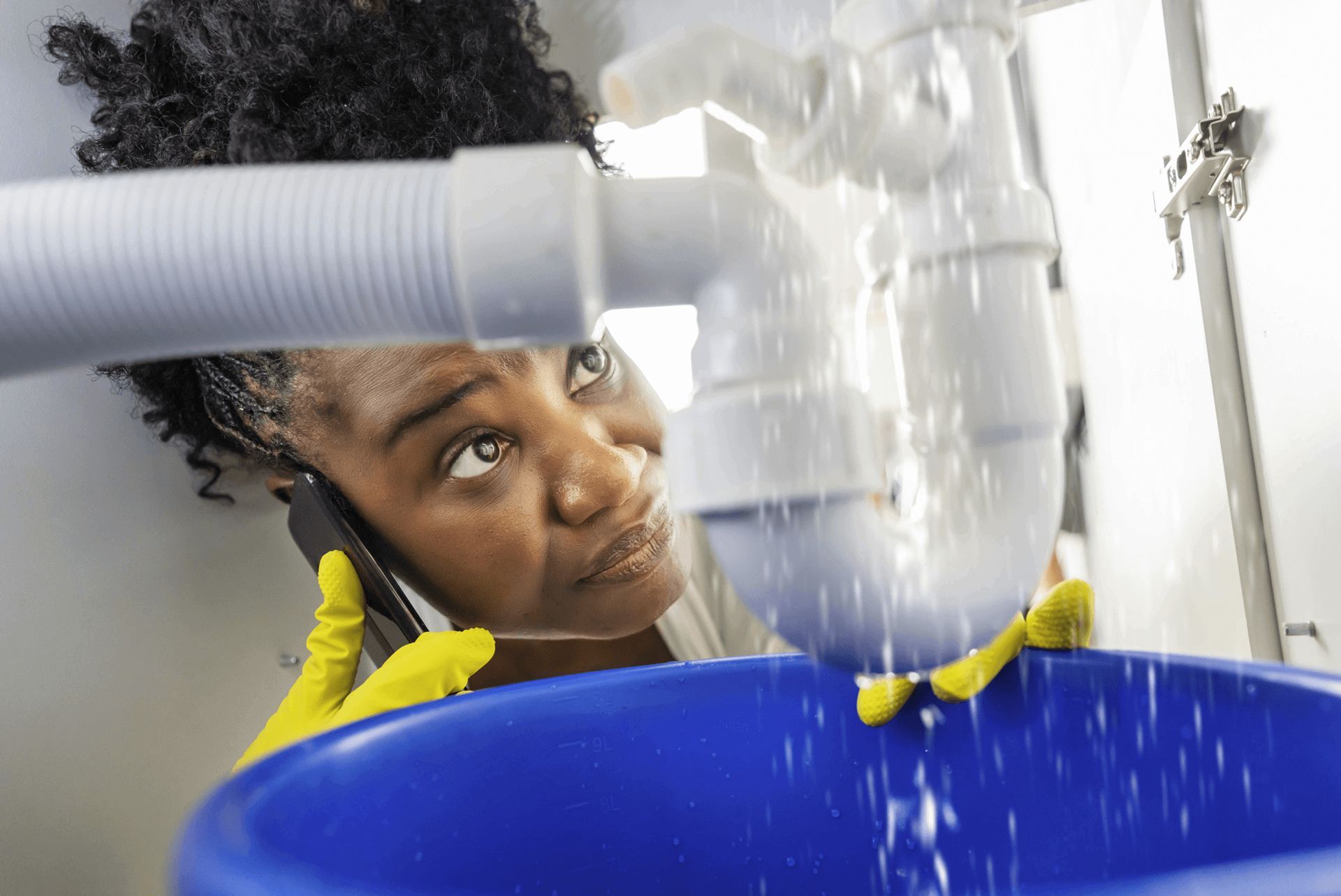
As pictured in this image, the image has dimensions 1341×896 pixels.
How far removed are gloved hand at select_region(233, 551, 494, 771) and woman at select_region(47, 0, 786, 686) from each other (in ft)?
0.27

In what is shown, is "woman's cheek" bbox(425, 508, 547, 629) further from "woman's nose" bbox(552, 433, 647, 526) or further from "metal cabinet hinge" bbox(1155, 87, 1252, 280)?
"metal cabinet hinge" bbox(1155, 87, 1252, 280)

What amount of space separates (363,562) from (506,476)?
0.15 metres

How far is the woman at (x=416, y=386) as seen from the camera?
854 mm

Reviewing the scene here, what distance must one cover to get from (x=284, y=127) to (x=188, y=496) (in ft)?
1.23

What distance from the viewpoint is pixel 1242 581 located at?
605 millimetres

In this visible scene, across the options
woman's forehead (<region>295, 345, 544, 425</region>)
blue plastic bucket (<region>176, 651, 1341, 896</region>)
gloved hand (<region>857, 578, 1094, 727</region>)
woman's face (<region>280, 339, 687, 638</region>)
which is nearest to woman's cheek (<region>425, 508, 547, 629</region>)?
woman's face (<region>280, 339, 687, 638</region>)

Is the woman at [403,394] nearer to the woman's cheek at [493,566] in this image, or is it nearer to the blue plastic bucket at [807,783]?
the woman's cheek at [493,566]

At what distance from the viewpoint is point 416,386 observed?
0.87 metres

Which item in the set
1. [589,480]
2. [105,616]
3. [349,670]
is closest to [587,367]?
[589,480]

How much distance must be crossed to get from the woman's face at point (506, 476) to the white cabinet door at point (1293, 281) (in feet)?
1.78

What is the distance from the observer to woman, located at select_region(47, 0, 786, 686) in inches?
33.6

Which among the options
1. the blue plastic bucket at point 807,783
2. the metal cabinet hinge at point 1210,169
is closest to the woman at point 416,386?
the blue plastic bucket at point 807,783

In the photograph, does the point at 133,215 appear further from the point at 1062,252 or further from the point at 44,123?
the point at 1062,252

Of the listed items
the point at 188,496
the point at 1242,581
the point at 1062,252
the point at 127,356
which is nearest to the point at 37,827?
the point at 188,496
